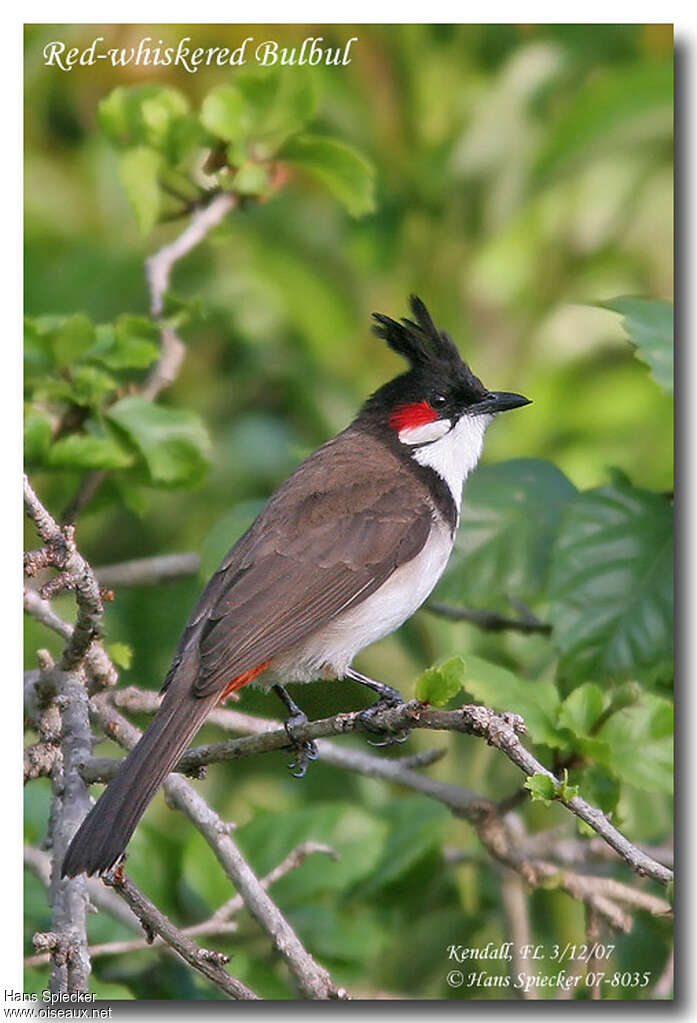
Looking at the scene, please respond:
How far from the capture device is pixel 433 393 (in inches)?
123

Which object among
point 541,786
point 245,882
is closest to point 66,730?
point 245,882

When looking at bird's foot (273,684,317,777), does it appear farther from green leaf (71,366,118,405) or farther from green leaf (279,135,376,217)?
green leaf (279,135,376,217)

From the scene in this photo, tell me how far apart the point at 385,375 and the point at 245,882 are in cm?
182

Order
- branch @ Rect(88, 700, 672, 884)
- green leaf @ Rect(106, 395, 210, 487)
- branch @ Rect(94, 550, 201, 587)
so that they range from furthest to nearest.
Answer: branch @ Rect(94, 550, 201, 587) → green leaf @ Rect(106, 395, 210, 487) → branch @ Rect(88, 700, 672, 884)

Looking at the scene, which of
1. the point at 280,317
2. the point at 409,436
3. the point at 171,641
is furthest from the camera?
the point at 280,317

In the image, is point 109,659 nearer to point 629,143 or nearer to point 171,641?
point 171,641

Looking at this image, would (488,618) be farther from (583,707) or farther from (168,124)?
(168,124)

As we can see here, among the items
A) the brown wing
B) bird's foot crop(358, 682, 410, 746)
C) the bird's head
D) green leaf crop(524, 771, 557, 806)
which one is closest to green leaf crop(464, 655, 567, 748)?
bird's foot crop(358, 682, 410, 746)

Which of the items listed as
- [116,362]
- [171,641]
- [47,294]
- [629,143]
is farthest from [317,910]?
[629,143]

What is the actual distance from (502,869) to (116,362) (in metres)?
1.31

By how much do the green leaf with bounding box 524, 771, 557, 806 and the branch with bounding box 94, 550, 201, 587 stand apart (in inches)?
53.8

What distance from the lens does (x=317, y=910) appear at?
3.01 metres

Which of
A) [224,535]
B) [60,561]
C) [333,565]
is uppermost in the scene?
[224,535]

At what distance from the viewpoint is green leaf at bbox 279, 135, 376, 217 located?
3.19 metres
